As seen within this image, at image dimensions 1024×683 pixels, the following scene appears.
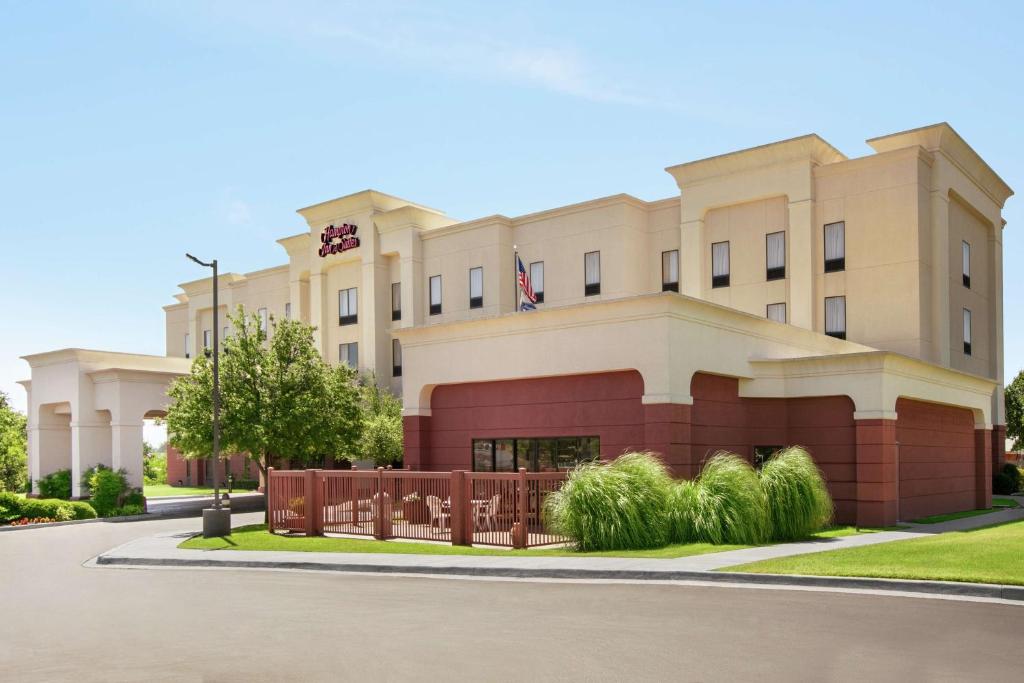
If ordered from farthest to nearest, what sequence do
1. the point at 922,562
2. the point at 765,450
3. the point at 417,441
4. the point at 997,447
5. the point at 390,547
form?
the point at 997,447
the point at 417,441
the point at 765,450
the point at 390,547
the point at 922,562

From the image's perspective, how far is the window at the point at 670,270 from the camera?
46.4 meters

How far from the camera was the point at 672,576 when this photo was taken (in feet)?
54.5

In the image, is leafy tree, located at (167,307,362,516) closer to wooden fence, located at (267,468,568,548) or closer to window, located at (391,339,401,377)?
wooden fence, located at (267,468,568,548)

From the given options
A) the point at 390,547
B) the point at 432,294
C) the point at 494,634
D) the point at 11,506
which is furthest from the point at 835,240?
the point at 11,506

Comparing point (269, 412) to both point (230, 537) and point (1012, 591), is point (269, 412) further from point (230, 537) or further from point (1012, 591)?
point (1012, 591)

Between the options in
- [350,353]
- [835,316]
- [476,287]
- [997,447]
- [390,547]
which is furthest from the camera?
[350,353]

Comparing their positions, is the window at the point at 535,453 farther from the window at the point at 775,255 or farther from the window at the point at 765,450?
the window at the point at 775,255

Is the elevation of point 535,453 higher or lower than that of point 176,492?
higher

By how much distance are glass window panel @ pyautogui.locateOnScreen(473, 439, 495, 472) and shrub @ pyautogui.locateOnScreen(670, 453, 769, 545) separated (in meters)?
7.86

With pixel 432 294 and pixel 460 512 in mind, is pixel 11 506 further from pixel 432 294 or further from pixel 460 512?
pixel 432 294

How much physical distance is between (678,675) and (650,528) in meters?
11.2

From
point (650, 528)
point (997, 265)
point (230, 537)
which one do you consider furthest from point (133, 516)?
point (997, 265)

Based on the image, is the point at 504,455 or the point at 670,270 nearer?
the point at 504,455

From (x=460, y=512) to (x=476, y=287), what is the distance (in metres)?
28.5
